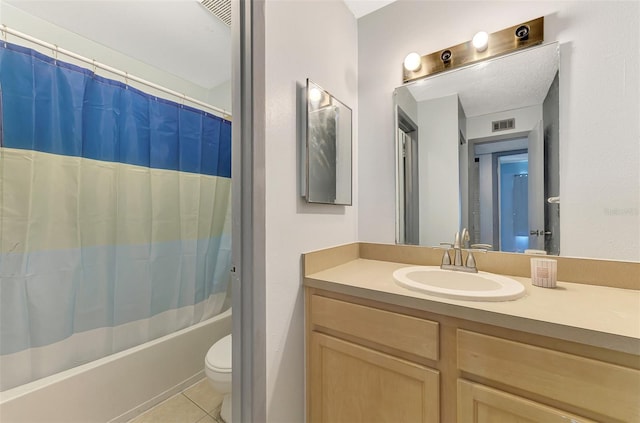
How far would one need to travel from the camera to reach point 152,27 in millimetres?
1552

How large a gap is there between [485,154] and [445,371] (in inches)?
40.0

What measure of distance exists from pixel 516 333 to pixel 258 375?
847 millimetres

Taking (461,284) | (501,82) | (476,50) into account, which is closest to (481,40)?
(476,50)

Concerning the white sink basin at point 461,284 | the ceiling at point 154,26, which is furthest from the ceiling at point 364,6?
the white sink basin at point 461,284

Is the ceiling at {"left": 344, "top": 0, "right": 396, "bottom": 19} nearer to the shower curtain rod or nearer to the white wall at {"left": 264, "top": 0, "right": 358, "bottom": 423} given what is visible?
the white wall at {"left": 264, "top": 0, "right": 358, "bottom": 423}

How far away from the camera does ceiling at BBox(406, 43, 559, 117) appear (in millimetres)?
1102

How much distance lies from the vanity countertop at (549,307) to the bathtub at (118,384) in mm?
1123

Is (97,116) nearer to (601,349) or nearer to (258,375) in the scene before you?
(258,375)

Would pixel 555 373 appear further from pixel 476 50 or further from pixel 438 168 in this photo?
pixel 476 50

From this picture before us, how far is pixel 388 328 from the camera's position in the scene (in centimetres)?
88

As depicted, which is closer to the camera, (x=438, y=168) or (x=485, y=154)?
(x=485, y=154)

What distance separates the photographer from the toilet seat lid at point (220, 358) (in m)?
1.24

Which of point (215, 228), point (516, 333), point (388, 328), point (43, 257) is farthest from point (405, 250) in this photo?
point (43, 257)

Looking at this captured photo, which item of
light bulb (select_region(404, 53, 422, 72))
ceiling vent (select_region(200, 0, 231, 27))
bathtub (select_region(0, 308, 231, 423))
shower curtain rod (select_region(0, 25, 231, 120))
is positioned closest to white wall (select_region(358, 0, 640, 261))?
light bulb (select_region(404, 53, 422, 72))
